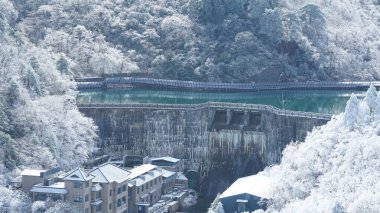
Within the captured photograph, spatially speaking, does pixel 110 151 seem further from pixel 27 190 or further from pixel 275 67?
pixel 275 67

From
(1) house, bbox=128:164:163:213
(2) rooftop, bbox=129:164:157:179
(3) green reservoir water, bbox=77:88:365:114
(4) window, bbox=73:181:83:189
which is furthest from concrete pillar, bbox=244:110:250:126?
(4) window, bbox=73:181:83:189

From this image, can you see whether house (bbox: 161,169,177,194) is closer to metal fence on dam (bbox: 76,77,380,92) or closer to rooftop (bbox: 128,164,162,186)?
rooftop (bbox: 128,164,162,186)

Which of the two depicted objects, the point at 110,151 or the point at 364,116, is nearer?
the point at 364,116

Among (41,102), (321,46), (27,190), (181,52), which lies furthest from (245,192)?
(321,46)

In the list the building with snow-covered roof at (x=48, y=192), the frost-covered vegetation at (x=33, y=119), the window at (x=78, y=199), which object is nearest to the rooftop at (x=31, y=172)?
the building with snow-covered roof at (x=48, y=192)

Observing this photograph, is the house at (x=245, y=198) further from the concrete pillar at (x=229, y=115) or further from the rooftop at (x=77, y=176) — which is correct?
the concrete pillar at (x=229, y=115)

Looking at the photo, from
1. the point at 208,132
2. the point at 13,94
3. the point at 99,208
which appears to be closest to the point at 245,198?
the point at 99,208
